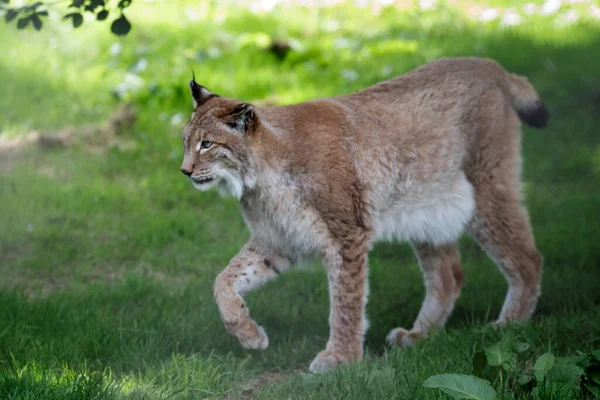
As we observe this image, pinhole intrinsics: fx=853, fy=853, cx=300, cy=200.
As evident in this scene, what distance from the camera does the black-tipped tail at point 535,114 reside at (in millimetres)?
5527

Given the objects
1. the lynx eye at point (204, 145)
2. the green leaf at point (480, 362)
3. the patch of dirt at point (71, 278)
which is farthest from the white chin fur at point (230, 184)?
the green leaf at point (480, 362)

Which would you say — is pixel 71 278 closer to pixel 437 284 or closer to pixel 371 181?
pixel 371 181

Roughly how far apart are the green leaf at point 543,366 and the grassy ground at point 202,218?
46cm

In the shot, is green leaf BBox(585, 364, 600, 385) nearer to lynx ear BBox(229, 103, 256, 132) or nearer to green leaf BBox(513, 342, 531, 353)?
green leaf BBox(513, 342, 531, 353)

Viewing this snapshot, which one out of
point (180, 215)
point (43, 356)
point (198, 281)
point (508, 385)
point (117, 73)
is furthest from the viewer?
point (117, 73)

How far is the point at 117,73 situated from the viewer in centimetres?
888

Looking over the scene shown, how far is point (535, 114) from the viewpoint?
18.1 ft

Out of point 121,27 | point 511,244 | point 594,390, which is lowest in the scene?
point 511,244

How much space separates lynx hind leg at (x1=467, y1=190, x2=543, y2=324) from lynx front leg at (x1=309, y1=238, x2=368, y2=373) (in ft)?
3.14

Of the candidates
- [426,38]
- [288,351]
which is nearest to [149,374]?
[288,351]

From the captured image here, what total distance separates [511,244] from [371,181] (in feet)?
3.59

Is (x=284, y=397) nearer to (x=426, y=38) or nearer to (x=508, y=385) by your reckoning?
(x=508, y=385)

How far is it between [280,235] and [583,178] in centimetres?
417

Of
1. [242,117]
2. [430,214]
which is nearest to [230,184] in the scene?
[242,117]
